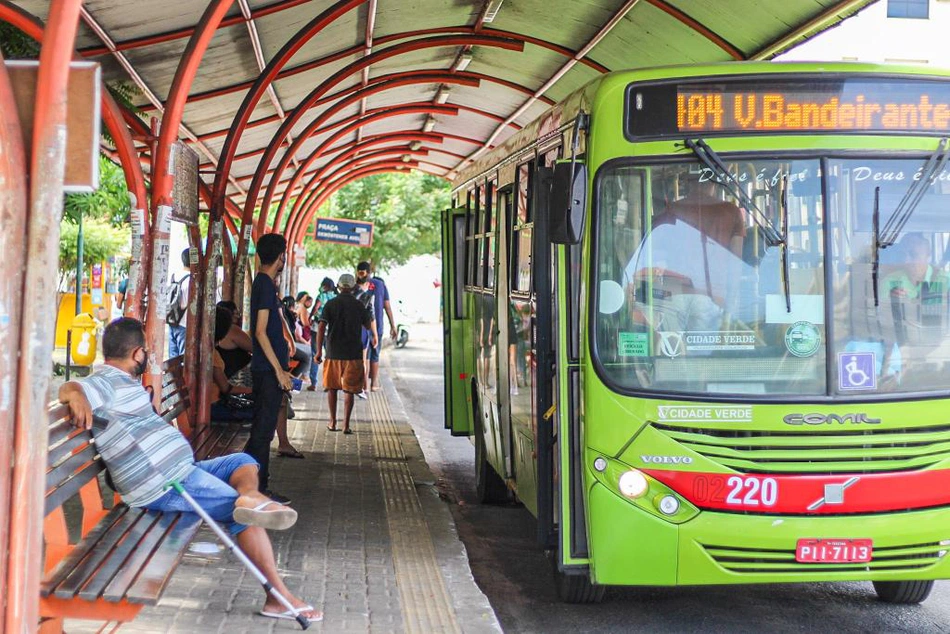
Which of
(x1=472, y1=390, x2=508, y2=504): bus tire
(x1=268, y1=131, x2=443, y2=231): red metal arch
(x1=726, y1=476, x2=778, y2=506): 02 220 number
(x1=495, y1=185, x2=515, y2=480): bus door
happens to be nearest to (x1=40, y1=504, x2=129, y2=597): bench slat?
(x1=726, y1=476, x2=778, y2=506): 02 220 number

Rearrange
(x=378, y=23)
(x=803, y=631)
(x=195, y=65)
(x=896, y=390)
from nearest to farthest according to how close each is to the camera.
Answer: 1. (x=896, y=390)
2. (x=803, y=631)
3. (x=195, y=65)
4. (x=378, y=23)

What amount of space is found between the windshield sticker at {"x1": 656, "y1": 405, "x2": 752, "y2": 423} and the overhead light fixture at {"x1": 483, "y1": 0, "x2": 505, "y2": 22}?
24.8 ft

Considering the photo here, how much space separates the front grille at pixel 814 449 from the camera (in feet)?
19.1

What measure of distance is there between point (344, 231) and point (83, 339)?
11.4m

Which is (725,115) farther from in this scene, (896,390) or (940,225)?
(896,390)

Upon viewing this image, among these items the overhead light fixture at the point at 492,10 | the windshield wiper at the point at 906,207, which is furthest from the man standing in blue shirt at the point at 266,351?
the overhead light fixture at the point at 492,10

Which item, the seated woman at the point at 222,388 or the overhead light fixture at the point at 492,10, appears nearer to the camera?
the seated woman at the point at 222,388

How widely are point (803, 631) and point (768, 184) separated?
2.35m

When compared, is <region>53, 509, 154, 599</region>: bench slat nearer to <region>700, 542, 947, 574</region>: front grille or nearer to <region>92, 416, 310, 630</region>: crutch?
<region>92, 416, 310, 630</region>: crutch

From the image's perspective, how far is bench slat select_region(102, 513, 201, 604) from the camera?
14.9ft

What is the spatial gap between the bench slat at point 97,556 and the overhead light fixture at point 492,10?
8.12 m

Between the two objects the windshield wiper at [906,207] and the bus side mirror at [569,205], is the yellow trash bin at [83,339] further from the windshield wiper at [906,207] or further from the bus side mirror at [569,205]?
the windshield wiper at [906,207]

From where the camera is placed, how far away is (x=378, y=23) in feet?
43.8

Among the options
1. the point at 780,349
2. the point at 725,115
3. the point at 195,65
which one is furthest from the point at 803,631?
the point at 195,65
